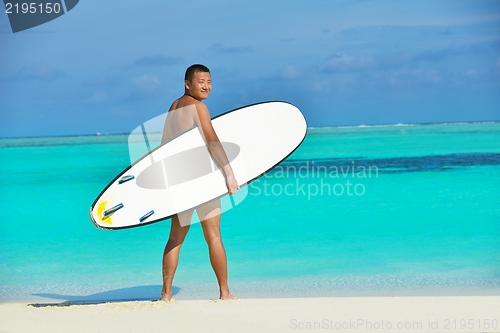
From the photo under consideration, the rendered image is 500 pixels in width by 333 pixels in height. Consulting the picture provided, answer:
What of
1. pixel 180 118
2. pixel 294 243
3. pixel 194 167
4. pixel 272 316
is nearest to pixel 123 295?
pixel 194 167

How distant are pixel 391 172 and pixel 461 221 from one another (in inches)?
274

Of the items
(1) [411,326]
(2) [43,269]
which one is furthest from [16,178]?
(1) [411,326]

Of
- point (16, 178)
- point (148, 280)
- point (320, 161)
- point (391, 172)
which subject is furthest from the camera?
point (320, 161)

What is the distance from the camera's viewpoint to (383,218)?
9.19m

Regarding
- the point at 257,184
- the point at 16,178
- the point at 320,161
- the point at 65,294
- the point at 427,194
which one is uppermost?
the point at 320,161

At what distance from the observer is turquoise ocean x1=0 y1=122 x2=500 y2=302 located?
17.2ft

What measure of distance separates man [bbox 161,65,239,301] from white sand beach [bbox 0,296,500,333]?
0.81 ft

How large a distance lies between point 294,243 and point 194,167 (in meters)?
3.58

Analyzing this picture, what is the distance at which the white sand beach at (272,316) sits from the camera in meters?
3.09

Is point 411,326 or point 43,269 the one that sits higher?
point 43,269

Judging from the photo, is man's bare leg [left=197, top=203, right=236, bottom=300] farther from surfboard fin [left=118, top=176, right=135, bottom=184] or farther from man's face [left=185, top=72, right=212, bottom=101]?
man's face [left=185, top=72, right=212, bottom=101]

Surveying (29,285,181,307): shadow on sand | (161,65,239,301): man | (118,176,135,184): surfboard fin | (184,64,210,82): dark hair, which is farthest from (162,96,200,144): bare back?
(29,285,181,307): shadow on sand

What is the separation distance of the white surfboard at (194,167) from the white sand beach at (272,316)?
51 cm

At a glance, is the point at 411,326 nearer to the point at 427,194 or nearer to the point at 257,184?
the point at 427,194
